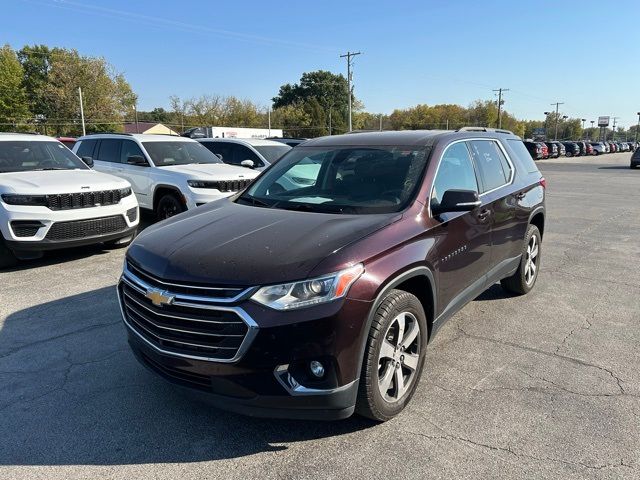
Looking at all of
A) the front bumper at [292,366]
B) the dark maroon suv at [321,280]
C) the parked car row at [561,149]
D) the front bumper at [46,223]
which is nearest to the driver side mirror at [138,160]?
the front bumper at [46,223]

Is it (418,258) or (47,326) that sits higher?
(418,258)

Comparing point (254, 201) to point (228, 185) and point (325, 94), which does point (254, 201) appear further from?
point (325, 94)

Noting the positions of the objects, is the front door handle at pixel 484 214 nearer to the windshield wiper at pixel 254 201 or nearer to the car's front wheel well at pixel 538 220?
A: the car's front wheel well at pixel 538 220

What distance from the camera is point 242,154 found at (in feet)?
38.4

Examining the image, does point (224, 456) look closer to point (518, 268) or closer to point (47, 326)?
point (47, 326)

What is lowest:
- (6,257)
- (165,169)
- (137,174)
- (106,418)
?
(106,418)

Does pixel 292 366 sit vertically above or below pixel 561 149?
below

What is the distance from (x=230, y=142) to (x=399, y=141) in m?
8.43

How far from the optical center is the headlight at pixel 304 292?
8.34 feet

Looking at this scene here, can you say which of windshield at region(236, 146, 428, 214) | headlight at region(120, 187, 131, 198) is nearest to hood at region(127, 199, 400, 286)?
windshield at region(236, 146, 428, 214)

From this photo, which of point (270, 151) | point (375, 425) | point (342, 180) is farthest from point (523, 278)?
point (270, 151)

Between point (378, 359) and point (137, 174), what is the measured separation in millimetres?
7992

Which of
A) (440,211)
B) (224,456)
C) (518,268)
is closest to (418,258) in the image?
(440,211)

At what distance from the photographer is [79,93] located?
61.3 meters
